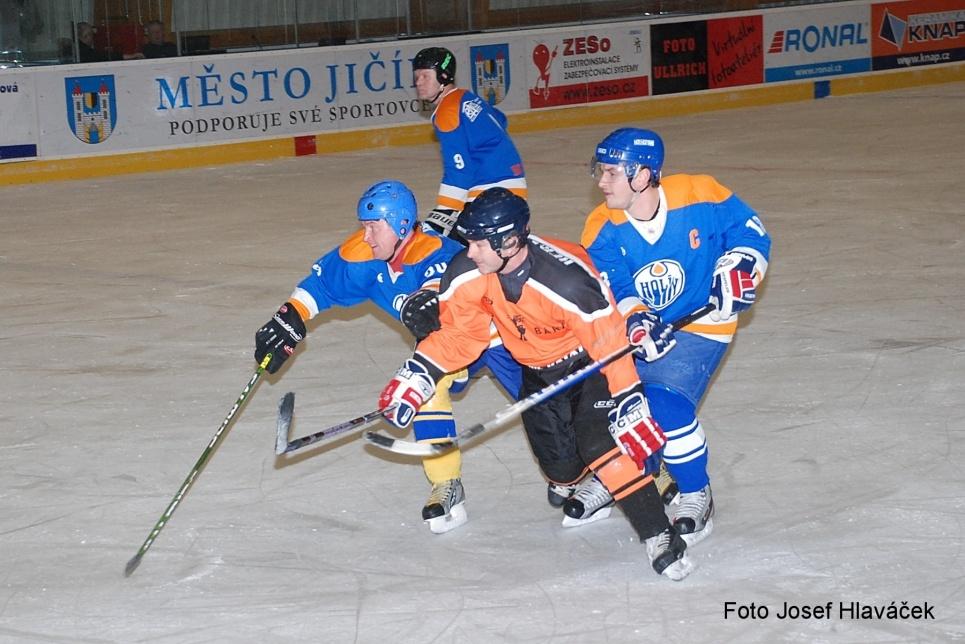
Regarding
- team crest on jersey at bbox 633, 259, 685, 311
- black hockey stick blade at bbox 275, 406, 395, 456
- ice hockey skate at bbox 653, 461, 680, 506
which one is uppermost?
team crest on jersey at bbox 633, 259, 685, 311

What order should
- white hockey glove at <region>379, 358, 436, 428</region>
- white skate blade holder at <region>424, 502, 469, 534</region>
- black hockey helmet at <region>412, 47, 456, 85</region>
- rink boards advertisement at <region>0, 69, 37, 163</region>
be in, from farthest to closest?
rink boards advertisement at <region>0, 69, 37, 163</region>
black hockey helmet at <region>412, 47, 456, 85</region>
white skate blade holder at <region>424, 502, 469, 534</region>
white hockey glove at <region>379, 358, 436, 428</region>

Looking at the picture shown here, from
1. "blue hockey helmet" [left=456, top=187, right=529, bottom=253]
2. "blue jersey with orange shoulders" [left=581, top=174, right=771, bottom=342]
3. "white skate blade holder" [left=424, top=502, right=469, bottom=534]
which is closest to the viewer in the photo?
"blue hockey helmet" [left=456, top=187, right=529, bottom=253]

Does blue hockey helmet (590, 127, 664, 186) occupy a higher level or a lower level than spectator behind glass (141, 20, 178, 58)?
lower

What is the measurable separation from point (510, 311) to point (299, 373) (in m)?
2.20

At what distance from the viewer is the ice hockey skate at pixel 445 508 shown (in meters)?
3.90

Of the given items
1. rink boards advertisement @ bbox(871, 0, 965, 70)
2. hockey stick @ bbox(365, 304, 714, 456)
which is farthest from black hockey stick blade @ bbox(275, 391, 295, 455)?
rink boards advertisement @ bbox(871, 0, 965, 70)

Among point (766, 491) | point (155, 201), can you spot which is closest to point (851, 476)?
point (766, 491)

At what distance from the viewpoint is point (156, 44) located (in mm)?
11117

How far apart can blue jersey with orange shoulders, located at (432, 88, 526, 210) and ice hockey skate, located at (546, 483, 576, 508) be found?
7.32 ft

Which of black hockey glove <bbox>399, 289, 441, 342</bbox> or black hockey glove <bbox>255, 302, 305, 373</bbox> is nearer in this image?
black hockey glove <bbox>399, 289, 441, 342</bbox>

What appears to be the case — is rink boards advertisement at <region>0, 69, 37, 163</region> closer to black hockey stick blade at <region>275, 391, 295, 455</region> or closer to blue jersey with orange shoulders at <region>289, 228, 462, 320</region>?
blue jersey with orange shoulders at <region>289, 228, 462, 320</region>

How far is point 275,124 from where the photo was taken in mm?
11461

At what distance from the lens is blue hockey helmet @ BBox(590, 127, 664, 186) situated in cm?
367

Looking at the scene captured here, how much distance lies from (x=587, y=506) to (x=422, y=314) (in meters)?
0.77
